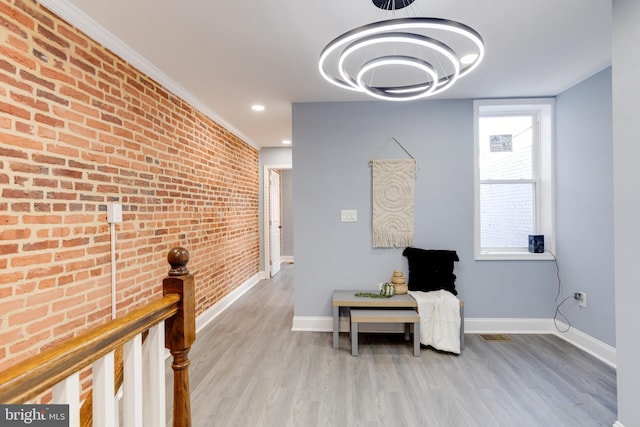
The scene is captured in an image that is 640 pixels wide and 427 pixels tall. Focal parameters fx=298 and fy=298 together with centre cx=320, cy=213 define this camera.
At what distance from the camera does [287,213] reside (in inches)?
308

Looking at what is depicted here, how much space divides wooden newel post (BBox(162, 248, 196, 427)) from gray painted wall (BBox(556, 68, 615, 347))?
3.35 m

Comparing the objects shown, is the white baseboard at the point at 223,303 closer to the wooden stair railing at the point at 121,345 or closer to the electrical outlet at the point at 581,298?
the wooden stair railing at the point at 121,345

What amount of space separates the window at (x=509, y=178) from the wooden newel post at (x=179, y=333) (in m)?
3.20

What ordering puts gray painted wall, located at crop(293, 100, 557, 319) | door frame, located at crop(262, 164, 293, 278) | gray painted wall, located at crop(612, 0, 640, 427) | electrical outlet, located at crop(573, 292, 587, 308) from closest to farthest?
gray painted wall, located at crop(612, 0, 640, 427)
electrical outlet, located at crop(573, 292, 587, 308)
gray painted wall, located at crop(293, 100, 557, 319)
door frame, located at crop(262, 164, 293, 278)

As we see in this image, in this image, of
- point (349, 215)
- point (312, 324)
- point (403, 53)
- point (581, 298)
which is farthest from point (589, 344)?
point (403, 53)

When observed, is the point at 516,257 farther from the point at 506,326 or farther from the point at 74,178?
the point at 74,178

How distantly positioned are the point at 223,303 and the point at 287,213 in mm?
4040

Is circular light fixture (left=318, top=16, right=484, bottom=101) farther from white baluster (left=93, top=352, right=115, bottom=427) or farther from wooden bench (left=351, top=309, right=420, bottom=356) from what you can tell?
wooden bench (left=351, top=309, right=420, bottom=356)

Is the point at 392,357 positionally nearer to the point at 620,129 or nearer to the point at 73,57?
the point at 620,129

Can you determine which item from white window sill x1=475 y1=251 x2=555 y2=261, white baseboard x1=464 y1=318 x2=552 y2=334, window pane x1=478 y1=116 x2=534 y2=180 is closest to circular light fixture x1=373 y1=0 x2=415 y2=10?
window pane x1=478 y1=116 x2=534 y2=180

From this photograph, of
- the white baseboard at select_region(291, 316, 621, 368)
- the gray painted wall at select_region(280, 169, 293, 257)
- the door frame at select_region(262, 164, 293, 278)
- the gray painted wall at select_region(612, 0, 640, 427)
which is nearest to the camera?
the gray painted wall at select_region(612, 0, 640, 427)

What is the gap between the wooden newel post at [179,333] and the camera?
1.10 metres

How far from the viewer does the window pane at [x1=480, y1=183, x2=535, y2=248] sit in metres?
3.39

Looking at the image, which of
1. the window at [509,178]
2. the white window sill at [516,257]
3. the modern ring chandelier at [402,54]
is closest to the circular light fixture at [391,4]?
the modern ring chandelier at [402,54]
